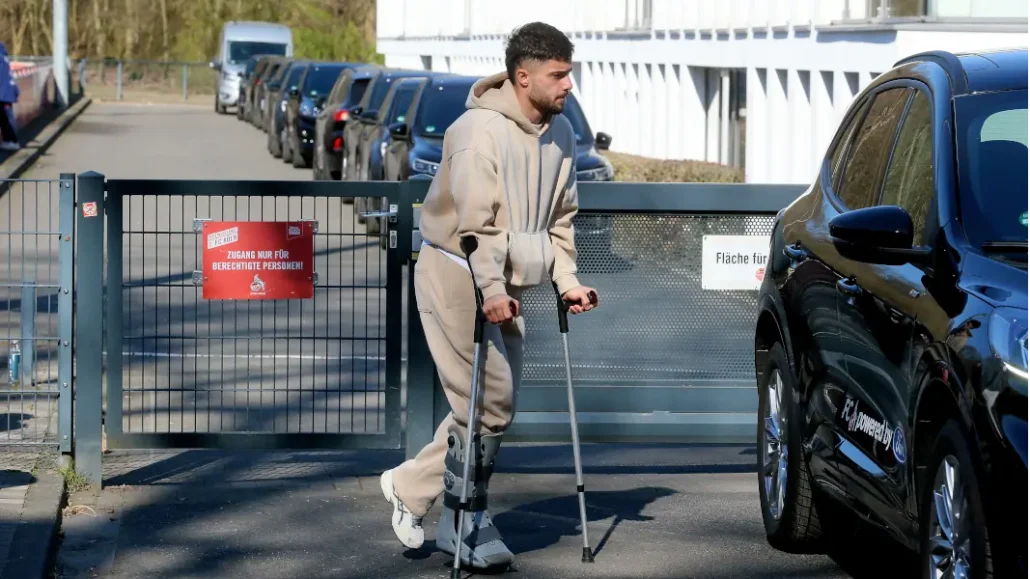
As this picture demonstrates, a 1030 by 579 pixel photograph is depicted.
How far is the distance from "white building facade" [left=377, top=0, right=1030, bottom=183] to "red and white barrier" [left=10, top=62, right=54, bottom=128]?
12616 millimetres

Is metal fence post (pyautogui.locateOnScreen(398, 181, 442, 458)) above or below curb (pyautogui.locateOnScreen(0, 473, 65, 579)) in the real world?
above

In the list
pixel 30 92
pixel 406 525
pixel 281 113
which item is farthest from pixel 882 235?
pixel 30 92

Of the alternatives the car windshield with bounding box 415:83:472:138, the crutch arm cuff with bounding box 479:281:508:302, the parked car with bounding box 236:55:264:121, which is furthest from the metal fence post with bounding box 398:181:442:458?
the parked car with bounding box 236:55:264:121

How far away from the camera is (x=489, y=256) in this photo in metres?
6.14

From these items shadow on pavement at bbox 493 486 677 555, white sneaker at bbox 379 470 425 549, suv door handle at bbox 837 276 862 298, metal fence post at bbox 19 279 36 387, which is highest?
suv door handle at bbox 837 276 862 298

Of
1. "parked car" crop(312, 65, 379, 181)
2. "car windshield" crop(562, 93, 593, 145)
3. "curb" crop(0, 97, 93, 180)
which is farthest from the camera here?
"curb" crop(0, 97, 93, 180)

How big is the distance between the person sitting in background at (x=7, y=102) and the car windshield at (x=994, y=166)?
87.9 ft

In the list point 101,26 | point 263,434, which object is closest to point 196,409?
point 263,434

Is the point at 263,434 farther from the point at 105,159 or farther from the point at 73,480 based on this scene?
the point at 105,159

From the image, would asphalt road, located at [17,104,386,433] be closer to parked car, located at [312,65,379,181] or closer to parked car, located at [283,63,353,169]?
parked car, located at [312,65,379,181]

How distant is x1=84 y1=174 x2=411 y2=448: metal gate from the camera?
779 centimetres

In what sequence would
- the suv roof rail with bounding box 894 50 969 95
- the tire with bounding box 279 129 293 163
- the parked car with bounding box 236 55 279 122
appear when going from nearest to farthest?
the suv roof rail with bounding box 894 50 969 95 → the tire with bounding box 279 129 293 163 → the parked car with bounding box 236 55 279 122

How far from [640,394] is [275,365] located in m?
1.65

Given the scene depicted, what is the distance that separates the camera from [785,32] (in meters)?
25.9
